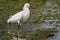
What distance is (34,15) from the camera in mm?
15570

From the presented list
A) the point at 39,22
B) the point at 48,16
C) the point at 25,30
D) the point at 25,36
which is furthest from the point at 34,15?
the point at 25,36

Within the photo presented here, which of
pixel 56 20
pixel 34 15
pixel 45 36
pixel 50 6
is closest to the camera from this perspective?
pixel 45 36

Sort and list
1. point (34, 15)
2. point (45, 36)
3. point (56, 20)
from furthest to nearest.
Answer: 1. point (34, 15)
2. point (56, 20)
3. point (45, 36)

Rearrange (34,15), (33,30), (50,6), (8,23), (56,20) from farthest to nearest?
(50,6), (34,15), (56,20), (8,23), (33,30)

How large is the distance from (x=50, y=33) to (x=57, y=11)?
5.06 metres

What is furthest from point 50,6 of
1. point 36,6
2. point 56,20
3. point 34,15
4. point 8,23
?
point 8,23

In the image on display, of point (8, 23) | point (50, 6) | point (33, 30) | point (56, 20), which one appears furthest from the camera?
point (50, 6)

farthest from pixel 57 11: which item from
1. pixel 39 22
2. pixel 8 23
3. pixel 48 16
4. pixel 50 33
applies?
pixel 50 33

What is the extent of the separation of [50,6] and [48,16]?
2.91 metres

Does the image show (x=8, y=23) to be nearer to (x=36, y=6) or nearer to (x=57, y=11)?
(x=57, y=11)

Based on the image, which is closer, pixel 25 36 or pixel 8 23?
pixel 25 36

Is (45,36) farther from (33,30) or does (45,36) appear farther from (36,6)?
(36,6)

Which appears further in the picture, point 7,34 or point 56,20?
point 56,20

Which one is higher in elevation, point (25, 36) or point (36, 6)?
point (36, 6)
